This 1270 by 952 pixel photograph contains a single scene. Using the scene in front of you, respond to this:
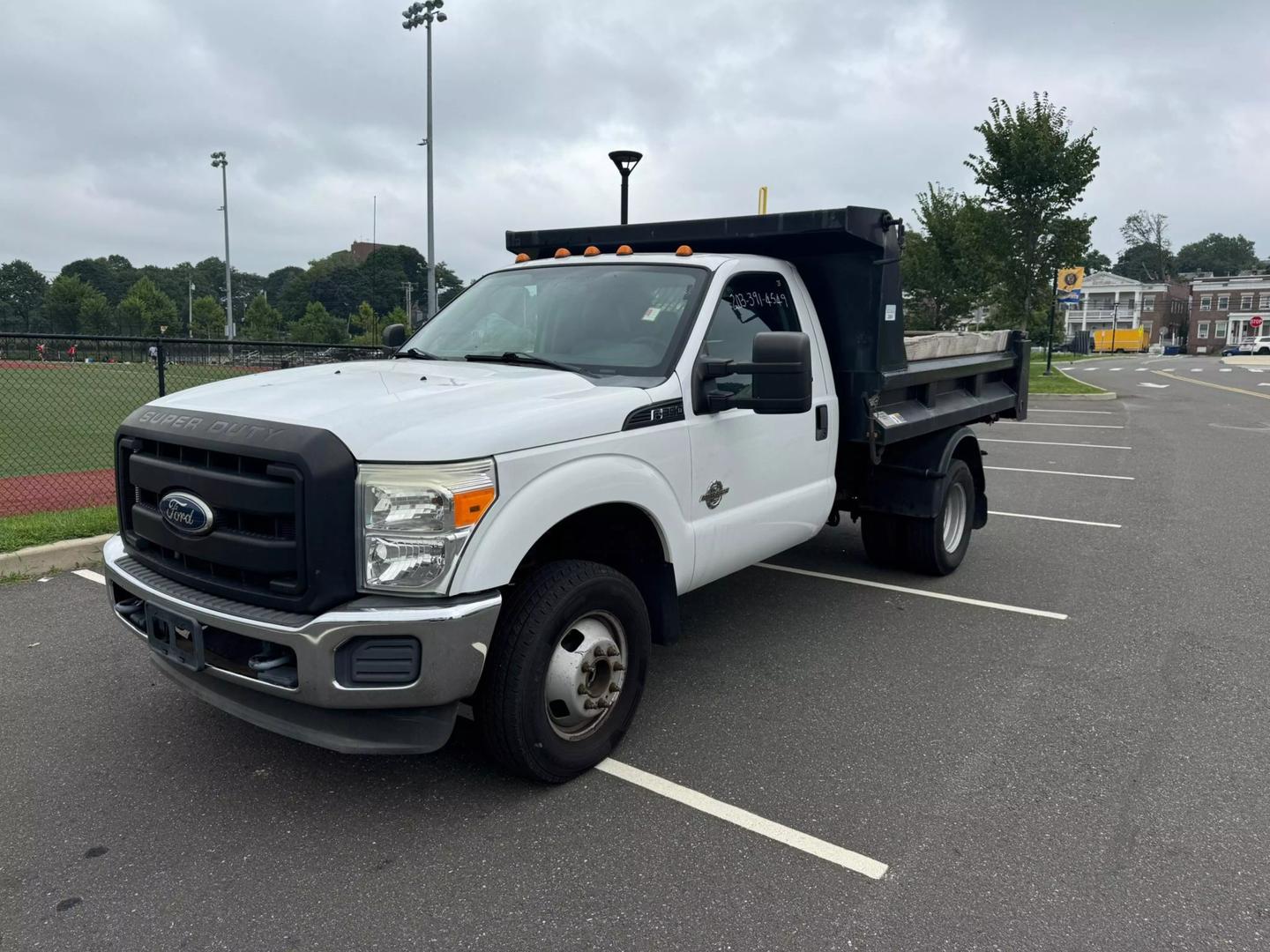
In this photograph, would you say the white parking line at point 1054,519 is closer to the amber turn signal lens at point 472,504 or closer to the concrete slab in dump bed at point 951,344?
the concrete slab in dump bed at point 951,344

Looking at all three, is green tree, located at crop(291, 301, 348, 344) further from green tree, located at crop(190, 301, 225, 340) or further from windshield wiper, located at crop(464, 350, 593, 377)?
windshield wiper, located at crop(464, 350, 593, 377)

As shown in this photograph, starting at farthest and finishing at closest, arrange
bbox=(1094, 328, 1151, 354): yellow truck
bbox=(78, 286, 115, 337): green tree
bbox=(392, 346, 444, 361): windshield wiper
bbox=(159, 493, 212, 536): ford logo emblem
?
1. bbox=(1094, 328, 1151, 354): yellow truck
2. bbox=(78, 286, 115, 337): green tree
3. bbox=(392, 346, 444, 361): windshield wiper
4. bbox=(159, 493, 212, 536): ford logo emblem

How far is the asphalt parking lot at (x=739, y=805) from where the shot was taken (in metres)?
2.67

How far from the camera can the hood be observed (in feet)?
9.46

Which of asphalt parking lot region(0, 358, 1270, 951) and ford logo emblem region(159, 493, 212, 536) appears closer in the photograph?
asphalt parking lot region(0, 358, 1270, 951)

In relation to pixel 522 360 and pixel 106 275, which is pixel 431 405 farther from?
pixel 106 275

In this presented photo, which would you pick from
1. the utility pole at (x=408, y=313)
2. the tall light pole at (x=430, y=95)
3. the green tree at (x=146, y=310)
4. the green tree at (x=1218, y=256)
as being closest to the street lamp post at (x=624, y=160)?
the utility pole at (x=408, y=313)

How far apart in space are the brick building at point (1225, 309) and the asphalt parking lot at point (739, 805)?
118 metres

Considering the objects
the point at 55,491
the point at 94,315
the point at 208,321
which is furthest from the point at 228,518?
the point at 208,321

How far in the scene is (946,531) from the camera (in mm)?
6426

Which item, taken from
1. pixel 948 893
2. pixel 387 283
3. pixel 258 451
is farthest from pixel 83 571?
pixel 387 283

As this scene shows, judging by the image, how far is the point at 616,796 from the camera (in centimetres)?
338

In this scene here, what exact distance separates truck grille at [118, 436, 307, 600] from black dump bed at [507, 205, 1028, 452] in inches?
111

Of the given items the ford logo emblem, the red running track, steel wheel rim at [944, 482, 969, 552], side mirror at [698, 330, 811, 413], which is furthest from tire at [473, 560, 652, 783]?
the red running track
